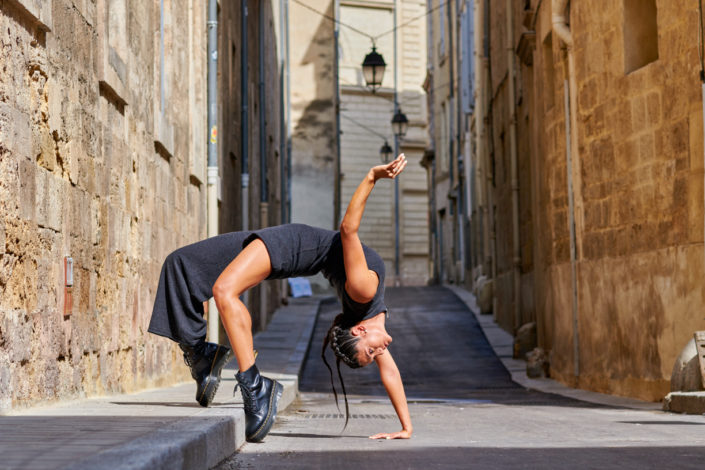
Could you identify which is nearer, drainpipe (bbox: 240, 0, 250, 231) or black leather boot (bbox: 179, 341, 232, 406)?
black leather boot (bbox: 179, 341, 232, 406)

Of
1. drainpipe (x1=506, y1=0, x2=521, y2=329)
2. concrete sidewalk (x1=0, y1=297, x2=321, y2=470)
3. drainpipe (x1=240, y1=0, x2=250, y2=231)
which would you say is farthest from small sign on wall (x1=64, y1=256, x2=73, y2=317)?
drainpipe (x1=506, y1=0, x2=521, y2=329)

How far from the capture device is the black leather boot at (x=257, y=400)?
5.27 meters

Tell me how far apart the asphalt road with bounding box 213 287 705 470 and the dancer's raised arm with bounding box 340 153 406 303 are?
750mm

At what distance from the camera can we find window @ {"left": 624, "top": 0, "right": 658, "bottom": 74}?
10906 millimetres

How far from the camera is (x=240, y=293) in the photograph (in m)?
5.37

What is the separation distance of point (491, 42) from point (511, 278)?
5.85 m

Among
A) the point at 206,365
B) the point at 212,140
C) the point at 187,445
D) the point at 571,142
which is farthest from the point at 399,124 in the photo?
the point at 187,445

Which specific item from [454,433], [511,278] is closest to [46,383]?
[454,433]

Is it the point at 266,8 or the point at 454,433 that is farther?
the point at 266,8

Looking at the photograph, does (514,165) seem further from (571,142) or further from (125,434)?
(125,434)

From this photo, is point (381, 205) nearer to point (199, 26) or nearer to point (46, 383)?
point (199, 26)

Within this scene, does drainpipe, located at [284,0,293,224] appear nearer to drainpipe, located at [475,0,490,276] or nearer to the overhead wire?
the overhead wire

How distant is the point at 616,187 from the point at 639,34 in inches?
58.5

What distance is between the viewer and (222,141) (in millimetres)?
16328
